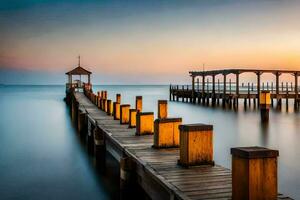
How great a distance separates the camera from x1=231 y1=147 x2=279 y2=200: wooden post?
14.0ft

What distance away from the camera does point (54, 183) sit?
10906 millimetres

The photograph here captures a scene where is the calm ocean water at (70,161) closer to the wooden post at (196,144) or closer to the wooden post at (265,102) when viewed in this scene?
the wooden post at (265,102)

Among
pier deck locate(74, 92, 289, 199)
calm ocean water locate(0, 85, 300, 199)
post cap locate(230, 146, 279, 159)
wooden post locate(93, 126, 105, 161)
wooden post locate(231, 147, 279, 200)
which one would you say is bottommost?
calm ocean water locate(0, 85, 300, 199)

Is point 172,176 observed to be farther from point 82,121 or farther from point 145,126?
point 82,121

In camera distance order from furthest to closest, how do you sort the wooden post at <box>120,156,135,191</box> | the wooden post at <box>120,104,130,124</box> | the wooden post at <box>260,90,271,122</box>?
the wooden post at <box>260,90,271,122</box> → the wooden post at <box>120,104,130,124</box> → the wooden post at <box>120,156,135,191</box>

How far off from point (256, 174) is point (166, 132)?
388cm

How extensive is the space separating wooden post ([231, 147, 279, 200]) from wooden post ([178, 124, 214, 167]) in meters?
1.77

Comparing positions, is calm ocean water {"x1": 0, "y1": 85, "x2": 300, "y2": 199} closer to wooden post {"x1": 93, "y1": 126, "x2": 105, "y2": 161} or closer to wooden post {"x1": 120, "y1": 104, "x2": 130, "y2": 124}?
wooden post {"x1": 93, "y1": 126, "x2": 105, "y2": 161}

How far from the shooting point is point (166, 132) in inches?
317

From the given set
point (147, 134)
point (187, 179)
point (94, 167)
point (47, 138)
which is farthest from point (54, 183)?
point (47, 138)

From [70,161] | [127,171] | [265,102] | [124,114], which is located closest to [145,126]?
[127,171]

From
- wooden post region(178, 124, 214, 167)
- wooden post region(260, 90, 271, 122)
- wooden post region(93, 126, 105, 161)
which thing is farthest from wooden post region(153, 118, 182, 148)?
wooden post region(260, 90, 271, 122)

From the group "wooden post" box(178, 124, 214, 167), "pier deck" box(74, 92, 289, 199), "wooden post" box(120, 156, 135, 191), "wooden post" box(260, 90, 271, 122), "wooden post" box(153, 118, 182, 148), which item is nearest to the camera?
"pier deck" box(74, 92, 289, 199)

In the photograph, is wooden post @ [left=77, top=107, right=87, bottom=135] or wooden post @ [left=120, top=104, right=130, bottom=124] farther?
wooden post @ [left=77, top=107, right=87, bottom=135]
